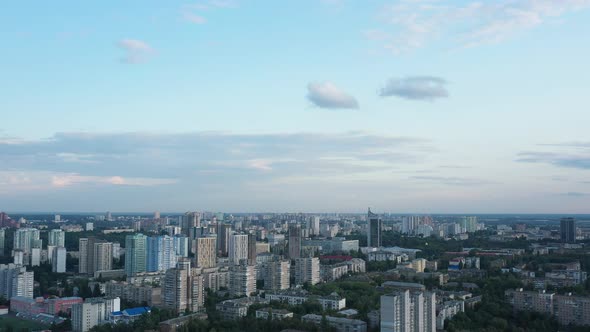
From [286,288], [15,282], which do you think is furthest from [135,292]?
[286,288]

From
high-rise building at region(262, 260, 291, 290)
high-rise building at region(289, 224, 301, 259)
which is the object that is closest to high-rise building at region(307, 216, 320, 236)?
high-rise building at region(289, 224, 301, 259)

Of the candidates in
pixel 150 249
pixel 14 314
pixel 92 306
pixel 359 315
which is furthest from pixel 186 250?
pixel 359 315

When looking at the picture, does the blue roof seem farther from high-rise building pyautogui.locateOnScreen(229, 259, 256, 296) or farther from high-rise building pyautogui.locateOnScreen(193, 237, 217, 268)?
high-rise building pyautogui.locateOnScreen(193, 237, 217, 268)

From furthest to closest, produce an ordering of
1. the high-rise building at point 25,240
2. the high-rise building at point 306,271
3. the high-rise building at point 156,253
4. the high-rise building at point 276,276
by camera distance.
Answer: the high-rise building at point 25,240, the high-rise building at point 156,253, the high-rise building at point 306,271, the high-rise building at point 276,276

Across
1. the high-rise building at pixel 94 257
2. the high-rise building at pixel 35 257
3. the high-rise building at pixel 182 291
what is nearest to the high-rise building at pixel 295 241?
the high-rise building at pixel 94 257

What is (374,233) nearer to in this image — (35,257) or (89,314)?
(35,257)

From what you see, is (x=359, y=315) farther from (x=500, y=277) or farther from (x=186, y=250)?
(x=186, y=250)

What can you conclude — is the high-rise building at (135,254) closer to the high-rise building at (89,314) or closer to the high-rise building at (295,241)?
the high-rise building at (295,241)
